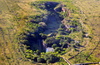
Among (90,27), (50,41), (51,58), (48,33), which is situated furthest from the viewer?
(90,27)

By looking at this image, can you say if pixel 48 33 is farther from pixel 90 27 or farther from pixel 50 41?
pixel 90 27

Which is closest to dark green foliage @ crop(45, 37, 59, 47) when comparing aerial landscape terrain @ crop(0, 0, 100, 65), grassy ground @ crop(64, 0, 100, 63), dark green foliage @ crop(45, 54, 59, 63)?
aerial landscape terrain @ crop(0, 0, 100, 65)

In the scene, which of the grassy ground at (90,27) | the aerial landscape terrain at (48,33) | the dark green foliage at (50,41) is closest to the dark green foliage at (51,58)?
the aerial landscape terrain at (48,33)

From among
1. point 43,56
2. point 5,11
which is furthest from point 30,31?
point 5,11

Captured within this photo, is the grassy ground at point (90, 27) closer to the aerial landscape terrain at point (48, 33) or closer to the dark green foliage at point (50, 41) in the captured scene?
the aerial landscape terrain at point (48, 33)

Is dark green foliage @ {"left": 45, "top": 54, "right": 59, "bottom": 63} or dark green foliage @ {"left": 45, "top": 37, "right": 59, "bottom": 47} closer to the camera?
dark green foliage @ {"left": 45, "top": 54, "right": 59, "bottom": 63}

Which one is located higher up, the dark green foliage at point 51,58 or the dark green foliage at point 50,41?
the dark green foliage at point 50,41

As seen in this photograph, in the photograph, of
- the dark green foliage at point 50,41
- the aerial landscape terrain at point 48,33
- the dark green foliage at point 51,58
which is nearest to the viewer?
the dark green foliage at point 51,58

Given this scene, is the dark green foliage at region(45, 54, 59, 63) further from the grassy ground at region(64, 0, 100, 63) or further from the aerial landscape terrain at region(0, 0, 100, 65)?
the grassy ground at region(64, 0, 100, 63)

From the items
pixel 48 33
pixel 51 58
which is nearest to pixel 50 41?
pixel 48 33
